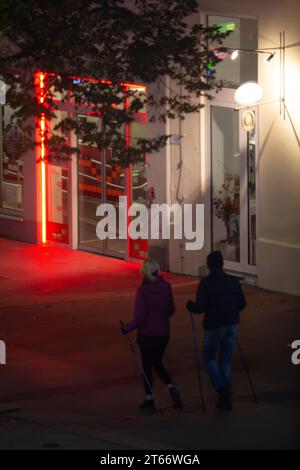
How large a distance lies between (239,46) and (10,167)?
7438 mm

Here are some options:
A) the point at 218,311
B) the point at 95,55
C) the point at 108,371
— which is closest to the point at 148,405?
the point at 218,311

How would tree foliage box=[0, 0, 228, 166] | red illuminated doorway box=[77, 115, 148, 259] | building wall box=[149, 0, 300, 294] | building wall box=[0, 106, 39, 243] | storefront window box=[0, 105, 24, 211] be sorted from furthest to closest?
1. storefront window box=[0, 105, 24, 211]
2. building wall box=[0, 106, 39, 243]
3. red illuminated doorway box=[77, 115, 148, 259]
4. building wall box=[149, 0, 300, 294]
5. tree foliage box=[0, 0, 228, 166]

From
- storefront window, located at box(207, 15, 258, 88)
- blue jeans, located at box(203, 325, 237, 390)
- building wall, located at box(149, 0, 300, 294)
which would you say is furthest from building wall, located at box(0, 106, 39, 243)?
blue jeans, located at box(203, 325, 237, 390)

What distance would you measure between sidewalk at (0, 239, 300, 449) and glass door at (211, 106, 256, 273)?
2.88 feet

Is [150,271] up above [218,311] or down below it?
above

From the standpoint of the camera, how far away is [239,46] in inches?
723

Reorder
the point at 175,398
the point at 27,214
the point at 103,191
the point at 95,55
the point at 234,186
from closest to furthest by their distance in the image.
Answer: the point at 175,398 < the point at 95,55 < the point at 234,186 < the point at 103,191 < the point at 27,214

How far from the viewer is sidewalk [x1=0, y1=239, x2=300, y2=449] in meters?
9.93

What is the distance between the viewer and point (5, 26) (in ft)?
44.9

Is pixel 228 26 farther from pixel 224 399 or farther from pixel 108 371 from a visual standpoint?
pixel 224 399

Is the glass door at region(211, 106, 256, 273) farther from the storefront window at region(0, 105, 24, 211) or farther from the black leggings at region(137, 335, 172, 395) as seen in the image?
the black leggings at region(137, 335, 172, 395)

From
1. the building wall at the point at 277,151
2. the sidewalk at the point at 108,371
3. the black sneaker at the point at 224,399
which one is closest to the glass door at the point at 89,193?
the sidewalk at the point at 108,371
